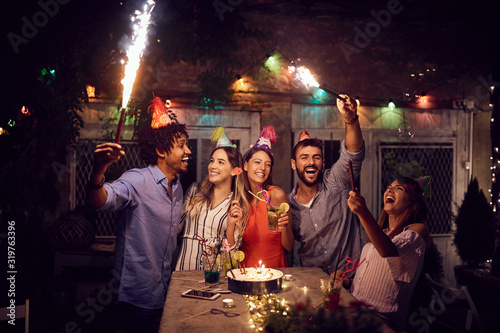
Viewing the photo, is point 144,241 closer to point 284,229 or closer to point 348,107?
point 284,229

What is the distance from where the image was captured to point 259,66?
648cm

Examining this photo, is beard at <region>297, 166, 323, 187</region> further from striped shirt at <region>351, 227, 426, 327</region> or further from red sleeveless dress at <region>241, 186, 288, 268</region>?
striped shirt at <region>351, 227, 426, 327</region>

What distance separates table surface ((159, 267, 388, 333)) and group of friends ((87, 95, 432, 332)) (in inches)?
11.5

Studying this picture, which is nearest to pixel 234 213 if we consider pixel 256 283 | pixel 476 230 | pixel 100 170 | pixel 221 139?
pixel 256 283

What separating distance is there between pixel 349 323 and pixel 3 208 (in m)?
3.80

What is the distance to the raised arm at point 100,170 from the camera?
2.46 meters

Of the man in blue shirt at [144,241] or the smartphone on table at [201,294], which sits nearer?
the smartphone on table at [201,294]

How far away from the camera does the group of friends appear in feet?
9.46

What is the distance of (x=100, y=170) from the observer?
267 centimetres

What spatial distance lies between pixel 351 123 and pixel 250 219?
1262mm

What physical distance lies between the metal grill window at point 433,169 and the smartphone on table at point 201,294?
4702mm

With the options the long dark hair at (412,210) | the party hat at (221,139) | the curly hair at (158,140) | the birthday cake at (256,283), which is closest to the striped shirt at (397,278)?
the long dark hair at (412,210)

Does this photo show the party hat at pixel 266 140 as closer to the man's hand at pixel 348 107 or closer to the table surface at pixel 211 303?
the man's hand at pixel 348 107

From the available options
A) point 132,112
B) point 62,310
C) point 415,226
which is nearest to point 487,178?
point 415,226
